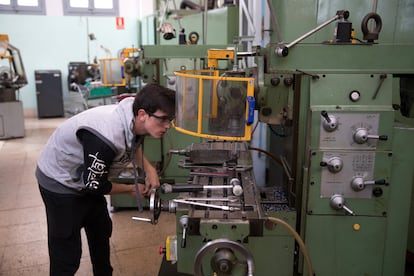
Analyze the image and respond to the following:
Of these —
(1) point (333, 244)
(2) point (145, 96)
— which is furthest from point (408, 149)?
(2) point (145, 96)

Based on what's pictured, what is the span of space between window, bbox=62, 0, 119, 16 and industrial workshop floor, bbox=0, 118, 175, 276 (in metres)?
3.23

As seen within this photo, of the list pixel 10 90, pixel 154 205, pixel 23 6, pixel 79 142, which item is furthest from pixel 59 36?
pixel 154 205

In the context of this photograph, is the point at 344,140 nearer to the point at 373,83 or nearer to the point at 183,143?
the point at 373,83

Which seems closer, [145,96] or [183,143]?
[145,96]

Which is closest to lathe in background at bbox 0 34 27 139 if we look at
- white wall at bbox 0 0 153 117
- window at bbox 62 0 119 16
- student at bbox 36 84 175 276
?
white wall at bbox 0 0 153 117

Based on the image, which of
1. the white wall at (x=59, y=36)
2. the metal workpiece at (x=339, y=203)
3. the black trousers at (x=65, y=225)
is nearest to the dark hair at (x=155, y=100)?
the black trousers at (x=65, y=225)

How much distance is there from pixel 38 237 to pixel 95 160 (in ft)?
4.40

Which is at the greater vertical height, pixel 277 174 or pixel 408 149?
pixel 408 149

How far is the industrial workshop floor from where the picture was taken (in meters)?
1.86

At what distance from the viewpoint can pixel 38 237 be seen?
2158 millimetres

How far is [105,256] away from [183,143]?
927mm

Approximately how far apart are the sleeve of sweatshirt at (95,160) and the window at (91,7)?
5108mm

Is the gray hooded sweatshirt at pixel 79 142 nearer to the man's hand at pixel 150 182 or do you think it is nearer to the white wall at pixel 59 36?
the man's hand at pixel 150 182

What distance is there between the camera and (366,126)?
115cm
